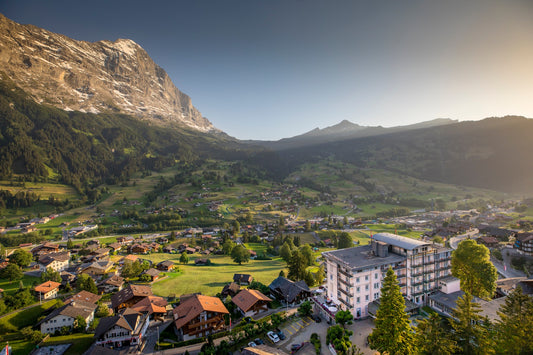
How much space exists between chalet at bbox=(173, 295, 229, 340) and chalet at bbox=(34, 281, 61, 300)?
32.3m

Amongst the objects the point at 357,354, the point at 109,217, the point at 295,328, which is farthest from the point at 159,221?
the point at 357,354

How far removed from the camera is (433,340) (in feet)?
77.2

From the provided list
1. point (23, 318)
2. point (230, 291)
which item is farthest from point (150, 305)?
point (23, 318)

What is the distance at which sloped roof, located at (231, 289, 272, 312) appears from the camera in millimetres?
41784

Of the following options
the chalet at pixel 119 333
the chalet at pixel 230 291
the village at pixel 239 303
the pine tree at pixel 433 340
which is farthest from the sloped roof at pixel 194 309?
the pine tree at pixel 433 340

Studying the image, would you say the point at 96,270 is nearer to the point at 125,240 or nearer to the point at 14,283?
the point at 14,283

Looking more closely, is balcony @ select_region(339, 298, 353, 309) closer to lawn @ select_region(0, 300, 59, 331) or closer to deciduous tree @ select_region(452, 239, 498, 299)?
deciduous tree @ select_region(452, 239, 498, 299)

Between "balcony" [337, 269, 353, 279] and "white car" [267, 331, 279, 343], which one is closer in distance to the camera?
"white car" [267, 331, 279, 343]

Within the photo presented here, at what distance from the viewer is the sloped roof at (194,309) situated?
36.1 metres

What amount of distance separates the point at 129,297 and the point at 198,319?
17.0m

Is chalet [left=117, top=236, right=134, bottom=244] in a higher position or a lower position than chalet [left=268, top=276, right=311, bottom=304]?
lower

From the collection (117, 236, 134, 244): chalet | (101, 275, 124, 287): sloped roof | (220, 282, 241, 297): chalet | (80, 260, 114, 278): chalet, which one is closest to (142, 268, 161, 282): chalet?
(101, 275, 124, 287): sloped roof

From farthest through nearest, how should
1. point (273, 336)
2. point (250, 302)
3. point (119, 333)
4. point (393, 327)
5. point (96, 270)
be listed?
point (96, 270)
point (250, 302)
point (119, 333)
point (273, 336)
point (393, 327)

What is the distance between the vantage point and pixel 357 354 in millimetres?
29266
